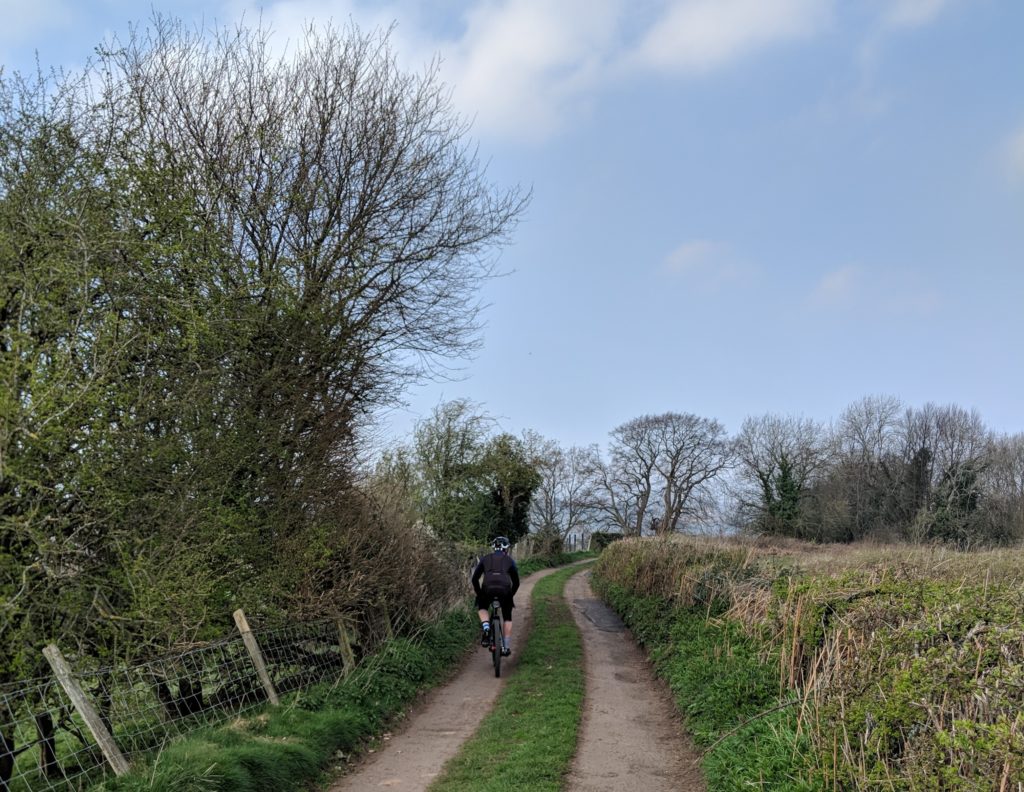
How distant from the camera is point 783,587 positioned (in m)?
8.54

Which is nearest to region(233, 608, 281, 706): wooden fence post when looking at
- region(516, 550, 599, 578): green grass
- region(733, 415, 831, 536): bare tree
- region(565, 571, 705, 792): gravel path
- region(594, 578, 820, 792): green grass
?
region(565, 571, 705, 792): gravel path

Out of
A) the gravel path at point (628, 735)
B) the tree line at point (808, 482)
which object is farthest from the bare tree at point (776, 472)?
the gravel path at point (628, 735)

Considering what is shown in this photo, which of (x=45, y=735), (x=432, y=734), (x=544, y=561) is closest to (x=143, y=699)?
(x=45, y=735)

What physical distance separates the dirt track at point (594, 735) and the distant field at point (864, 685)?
1.35 ft

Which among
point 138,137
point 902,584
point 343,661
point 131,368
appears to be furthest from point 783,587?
point 138,137

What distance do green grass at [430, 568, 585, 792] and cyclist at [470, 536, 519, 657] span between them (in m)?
0.89

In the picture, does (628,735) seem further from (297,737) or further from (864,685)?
(864,685)

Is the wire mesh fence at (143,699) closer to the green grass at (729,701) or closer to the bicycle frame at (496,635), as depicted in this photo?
the bicycle frame at (496,635)

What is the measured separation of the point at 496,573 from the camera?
1141cm

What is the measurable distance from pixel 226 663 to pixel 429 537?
22.1 feet

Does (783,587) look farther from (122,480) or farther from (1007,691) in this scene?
(122,480)

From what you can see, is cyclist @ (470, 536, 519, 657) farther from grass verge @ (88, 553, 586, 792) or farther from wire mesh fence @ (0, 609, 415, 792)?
wire mesh fence @ (0, 609, 415, 792)

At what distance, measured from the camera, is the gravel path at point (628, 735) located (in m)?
6.27

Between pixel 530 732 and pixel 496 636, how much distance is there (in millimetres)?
3773
